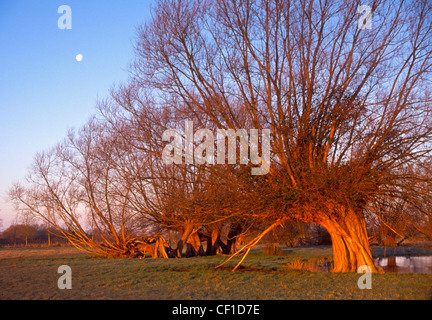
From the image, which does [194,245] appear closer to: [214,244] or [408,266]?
[214,244]

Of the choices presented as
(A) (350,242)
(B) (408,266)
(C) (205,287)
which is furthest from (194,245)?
(C) (205,287)

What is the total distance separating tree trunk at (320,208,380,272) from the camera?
35.2 feet

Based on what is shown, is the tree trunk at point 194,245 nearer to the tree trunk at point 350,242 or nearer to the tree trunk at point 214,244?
the tree trunk at point 214,244

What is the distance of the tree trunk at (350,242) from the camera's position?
10.7m

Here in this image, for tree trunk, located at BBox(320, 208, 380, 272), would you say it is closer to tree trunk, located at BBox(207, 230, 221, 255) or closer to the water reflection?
the water reflection

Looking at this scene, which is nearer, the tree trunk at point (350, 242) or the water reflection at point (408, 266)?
the tree trunk at point (350, 242)

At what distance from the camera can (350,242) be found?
10922mm

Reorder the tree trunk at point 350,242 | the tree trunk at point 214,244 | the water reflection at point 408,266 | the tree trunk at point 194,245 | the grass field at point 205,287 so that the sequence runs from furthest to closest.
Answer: the tree trunk at point 214,244 < the tree trunk at point 194,245 < the water reflection at point 408,266 < the tree trunk at point 350,242 < the grass field at point 205,287

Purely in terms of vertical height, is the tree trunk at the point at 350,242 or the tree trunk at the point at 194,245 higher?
the tree trunk at the point at 350,242

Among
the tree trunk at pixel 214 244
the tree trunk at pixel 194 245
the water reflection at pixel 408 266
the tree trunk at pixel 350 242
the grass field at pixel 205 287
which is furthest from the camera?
the tree trunk at pixel 214 244

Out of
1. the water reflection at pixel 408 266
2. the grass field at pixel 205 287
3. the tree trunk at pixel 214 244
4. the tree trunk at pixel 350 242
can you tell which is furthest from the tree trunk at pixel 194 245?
the grass field at pixel 205 287

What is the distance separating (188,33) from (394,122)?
646 cm
